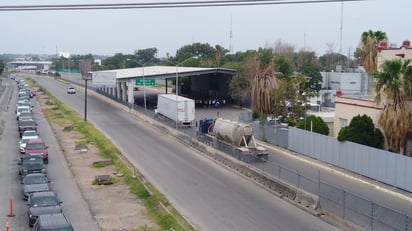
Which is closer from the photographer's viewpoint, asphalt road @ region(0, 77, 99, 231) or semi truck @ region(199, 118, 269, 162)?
asphalt road @ region(0, 77, 99, 231)

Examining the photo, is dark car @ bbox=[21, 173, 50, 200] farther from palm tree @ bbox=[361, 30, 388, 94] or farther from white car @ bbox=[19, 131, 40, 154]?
→ palm tree @ bbox=[361, 30, 388, 94]

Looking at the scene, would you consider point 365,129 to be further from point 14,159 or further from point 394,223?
point 14,159

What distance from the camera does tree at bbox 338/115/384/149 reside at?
40.3 metres

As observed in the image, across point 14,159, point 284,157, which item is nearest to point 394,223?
point 284,157

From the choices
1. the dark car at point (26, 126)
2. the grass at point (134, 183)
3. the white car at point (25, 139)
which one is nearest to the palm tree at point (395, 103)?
the grass at point (134, 183)

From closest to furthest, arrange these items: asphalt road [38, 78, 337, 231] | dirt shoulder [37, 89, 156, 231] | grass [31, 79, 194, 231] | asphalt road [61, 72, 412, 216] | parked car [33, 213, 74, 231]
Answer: parked car [33, 213, 74, 231], grass [31, 79, 194, 231], asphalt road [38, 78, 337, 231], dirt shoulder [37, 89, 156, 231], asphalt road [61, 72, 412, 216]

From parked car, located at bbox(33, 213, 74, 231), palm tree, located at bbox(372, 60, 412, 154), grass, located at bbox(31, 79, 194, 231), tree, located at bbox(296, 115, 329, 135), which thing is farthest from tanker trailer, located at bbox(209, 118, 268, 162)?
parked car, located at bbox(33, 213, 74, 231)

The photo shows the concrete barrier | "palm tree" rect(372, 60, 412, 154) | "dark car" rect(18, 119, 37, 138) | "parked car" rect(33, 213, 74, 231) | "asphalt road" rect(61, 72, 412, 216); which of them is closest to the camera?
"parked car" rect(33, 213, 74, 231)

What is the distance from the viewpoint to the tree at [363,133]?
40281 mm

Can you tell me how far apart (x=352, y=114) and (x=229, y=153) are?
33.1 ft

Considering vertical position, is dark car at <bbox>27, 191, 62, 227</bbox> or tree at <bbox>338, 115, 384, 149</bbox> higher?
tree at <bbox>338, 115, 384, 149</bbox>

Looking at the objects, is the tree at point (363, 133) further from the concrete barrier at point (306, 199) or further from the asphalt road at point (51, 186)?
the asphalt road at point (51, 186)

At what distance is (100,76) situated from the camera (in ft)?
305

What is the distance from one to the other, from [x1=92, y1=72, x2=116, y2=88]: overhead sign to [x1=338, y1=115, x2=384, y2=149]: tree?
182 feet
